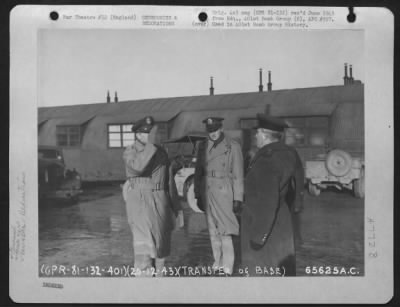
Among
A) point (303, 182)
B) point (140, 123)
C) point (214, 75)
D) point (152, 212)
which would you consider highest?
point (214, 75)

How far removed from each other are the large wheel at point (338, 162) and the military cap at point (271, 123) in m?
0.32

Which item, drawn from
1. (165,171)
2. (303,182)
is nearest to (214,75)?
(165,171)

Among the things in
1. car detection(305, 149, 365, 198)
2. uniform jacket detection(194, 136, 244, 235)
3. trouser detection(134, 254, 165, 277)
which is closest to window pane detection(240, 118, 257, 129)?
uniform jacket detection(194, 136, 244, 235)

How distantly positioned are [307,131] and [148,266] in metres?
1.23

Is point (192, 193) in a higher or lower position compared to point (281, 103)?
lower

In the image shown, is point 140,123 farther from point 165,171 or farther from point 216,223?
point 216,223

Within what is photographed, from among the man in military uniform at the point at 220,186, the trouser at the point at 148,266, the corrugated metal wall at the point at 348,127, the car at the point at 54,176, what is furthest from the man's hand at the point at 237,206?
the car at the point at 54,176

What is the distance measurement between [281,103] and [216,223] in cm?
81

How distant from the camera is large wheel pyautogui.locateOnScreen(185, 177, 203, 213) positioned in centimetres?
226

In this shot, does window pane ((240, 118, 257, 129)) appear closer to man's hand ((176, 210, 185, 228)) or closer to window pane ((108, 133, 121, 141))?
man's hand ((176, 210, 185, 228))

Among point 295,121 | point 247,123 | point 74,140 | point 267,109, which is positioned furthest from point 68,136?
point 295,121

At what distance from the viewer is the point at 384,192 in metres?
2.25

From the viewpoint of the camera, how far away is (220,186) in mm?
2223

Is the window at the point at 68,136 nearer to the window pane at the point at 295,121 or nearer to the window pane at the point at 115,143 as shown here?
the window pane at the point at 115,143
